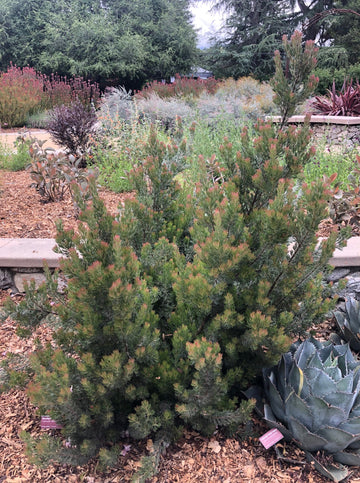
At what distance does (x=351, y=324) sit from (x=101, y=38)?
74.2 ft

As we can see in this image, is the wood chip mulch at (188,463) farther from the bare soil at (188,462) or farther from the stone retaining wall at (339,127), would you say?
the stone retaining wall at (339,127)

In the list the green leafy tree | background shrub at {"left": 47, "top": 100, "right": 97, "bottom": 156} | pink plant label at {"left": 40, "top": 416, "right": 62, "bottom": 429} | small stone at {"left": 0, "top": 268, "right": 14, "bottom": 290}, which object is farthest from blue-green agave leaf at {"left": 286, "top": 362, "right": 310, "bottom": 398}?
the green leafy tree

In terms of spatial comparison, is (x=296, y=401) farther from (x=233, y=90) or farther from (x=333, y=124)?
(x=233, y=90)

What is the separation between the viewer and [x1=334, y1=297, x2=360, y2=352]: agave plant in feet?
7.25

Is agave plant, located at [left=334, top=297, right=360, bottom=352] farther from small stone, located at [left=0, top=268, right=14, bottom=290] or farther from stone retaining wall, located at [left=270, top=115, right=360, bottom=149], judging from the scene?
stone retaining wall, located at [left=270, top=115, right=360, bottom=149]

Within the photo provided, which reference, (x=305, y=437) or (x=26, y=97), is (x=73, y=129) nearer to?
(x=305, y=437)

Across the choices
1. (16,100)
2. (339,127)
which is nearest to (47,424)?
(339,127)

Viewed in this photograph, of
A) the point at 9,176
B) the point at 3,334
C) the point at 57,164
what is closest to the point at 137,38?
the point at 9,176

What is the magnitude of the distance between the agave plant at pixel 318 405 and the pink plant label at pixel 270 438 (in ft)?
0.09

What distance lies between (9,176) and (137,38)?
18676mm

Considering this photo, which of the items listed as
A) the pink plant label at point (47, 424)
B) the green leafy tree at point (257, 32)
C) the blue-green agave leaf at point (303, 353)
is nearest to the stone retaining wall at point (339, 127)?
the blue-green agave leaf at point (303, 353)

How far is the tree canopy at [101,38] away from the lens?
21.2m

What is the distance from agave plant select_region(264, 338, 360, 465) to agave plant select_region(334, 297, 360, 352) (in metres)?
0.56

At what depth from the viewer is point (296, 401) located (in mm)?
1505
